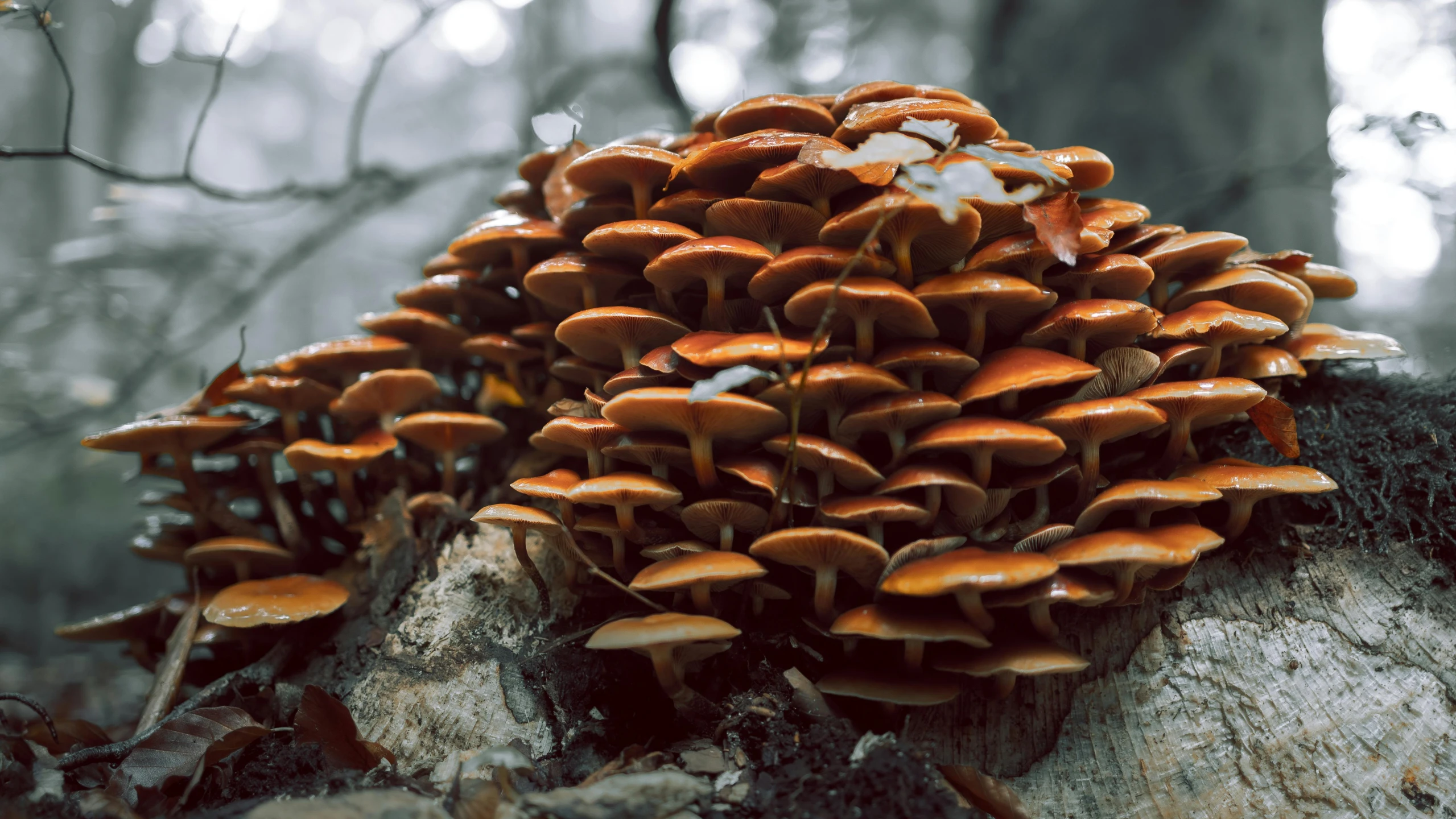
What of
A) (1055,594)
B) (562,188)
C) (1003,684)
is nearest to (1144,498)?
(1055,594)

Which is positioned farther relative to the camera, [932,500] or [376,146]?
[376,146]

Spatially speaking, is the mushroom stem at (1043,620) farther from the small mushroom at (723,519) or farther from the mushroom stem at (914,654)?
the small mushroom at (723,519)

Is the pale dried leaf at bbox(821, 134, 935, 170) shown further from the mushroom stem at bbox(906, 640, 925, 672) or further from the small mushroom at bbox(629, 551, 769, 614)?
the mushroom stem at bbox(906, 640, 925, 672)

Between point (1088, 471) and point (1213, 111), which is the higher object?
point (1213, 111)

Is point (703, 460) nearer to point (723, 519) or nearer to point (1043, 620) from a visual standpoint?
point (723, 519)

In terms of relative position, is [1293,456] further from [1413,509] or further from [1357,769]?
[1357,769]

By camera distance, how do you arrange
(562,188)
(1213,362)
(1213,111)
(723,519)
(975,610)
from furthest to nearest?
(1213,111) → (562,188) → (1213,362) → (723,519) → (975,610)

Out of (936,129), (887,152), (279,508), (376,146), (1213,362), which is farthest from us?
(376,146)
